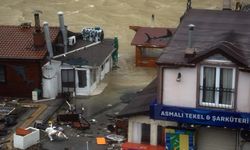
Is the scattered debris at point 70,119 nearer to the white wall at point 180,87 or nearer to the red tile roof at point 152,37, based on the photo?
the white wall at point 180,87

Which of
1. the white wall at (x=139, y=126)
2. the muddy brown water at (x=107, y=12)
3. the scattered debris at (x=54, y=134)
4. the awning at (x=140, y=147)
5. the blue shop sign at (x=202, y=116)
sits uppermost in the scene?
the muddy brown water at (x=107, y=12)

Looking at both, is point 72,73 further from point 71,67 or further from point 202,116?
point 202,116

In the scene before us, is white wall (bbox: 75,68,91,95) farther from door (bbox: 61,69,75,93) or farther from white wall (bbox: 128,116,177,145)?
white wall (bbox: 128,116,177,145)

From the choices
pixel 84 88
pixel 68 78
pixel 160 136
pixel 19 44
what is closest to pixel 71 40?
pixel 68 78

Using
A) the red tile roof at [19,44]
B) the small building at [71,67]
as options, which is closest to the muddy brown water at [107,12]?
the small building at [71,67]

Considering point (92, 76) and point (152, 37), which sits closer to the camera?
point (92, 76)

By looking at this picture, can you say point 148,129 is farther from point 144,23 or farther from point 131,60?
point 144,23

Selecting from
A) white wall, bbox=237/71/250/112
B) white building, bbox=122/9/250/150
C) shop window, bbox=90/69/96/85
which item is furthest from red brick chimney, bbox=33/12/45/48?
white wall, bbox=237/71/250/112
